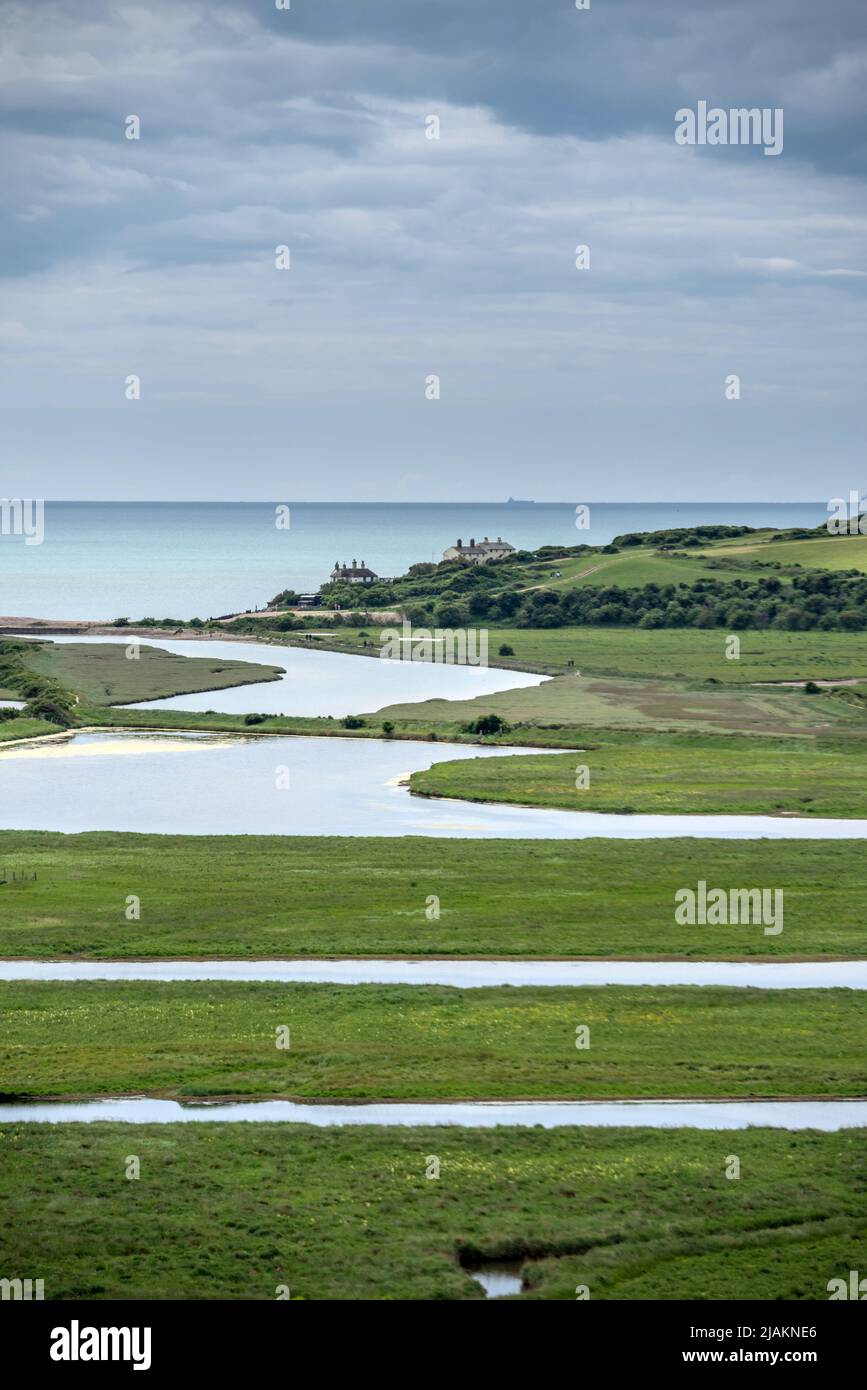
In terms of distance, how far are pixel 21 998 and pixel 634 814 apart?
33.1 meters

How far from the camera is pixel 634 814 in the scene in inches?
2569

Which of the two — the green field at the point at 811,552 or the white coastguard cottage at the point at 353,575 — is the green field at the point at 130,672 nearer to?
the white coastguard cottage at the point at 353,575

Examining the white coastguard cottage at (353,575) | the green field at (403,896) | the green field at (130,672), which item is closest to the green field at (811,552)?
the white coastguard cottage at (353,575)

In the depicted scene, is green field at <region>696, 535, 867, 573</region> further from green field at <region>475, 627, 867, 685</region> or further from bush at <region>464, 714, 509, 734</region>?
bush at <region>464, 714, 509, 734</region>

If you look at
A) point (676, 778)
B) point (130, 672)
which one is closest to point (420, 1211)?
point (676, 778)

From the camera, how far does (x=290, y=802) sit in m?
67.9

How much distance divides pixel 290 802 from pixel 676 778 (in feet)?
58.9

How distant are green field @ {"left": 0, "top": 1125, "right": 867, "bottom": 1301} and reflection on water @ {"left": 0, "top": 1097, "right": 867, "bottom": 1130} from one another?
2.42 ft

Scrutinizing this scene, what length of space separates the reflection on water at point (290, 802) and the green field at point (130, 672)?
19169 millimetres

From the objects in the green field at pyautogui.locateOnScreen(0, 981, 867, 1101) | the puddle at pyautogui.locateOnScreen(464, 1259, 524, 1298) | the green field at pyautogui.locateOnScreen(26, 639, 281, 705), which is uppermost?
the green field at pyautogui.locateOnScreen(26, 639, 281, 705)

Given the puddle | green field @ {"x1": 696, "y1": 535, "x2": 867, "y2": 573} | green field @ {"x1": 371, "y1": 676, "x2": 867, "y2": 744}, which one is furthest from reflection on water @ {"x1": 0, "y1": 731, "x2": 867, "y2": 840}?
green field @ {"x1": 696, "y1": 535, "x2": 867, "y2": 573}

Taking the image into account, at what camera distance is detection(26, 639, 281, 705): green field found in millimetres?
104375

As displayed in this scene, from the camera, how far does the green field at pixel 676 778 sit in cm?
6612
